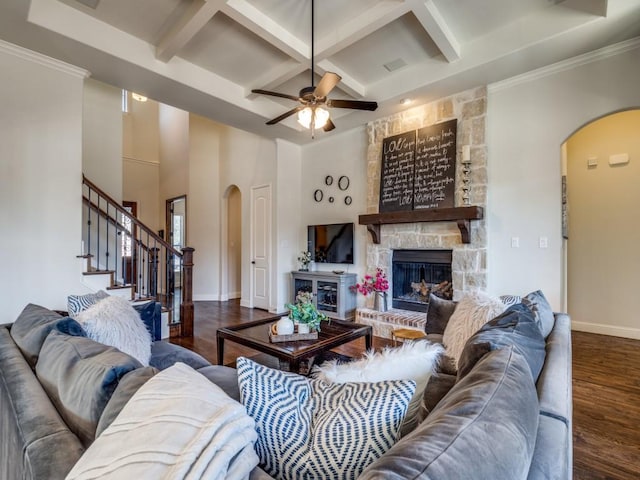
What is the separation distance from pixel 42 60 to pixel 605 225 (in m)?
6.56

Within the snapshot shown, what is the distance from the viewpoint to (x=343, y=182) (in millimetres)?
5055

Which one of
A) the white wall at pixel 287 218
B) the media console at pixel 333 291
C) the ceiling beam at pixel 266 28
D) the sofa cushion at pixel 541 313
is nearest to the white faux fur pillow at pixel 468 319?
the sofa cushion at pixel 541 313

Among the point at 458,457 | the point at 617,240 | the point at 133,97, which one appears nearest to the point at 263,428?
the point at 458,457

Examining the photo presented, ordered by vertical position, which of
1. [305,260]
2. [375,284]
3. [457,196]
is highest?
[457,196]

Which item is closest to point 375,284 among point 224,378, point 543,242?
point 543,242

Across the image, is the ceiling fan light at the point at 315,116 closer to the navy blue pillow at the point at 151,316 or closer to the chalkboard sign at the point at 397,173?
the chalkboard sign at the point at 397,173

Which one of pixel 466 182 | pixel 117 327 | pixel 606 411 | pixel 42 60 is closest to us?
pixel 117 327

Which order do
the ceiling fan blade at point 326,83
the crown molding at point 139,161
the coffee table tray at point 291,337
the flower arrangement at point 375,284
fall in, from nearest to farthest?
the coffee table tray at point 291,337 → the ceiling fan blade at point 326,83 → the flower arrangement at point 375,284 → the crown molding at point 139,161

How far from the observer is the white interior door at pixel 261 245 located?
5.69m

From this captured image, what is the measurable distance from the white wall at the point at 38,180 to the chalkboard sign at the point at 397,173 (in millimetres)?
3573

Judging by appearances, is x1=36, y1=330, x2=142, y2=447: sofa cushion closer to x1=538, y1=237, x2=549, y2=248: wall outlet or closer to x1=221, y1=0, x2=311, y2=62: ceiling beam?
x1=221, y1=0, x2=311, y2=62: ceiling beam

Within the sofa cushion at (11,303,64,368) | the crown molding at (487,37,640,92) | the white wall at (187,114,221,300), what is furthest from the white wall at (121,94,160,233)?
the crown molding at (487,37,640,92)

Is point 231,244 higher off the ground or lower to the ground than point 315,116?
lower

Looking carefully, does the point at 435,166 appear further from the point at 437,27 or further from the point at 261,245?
the point at 261,245
